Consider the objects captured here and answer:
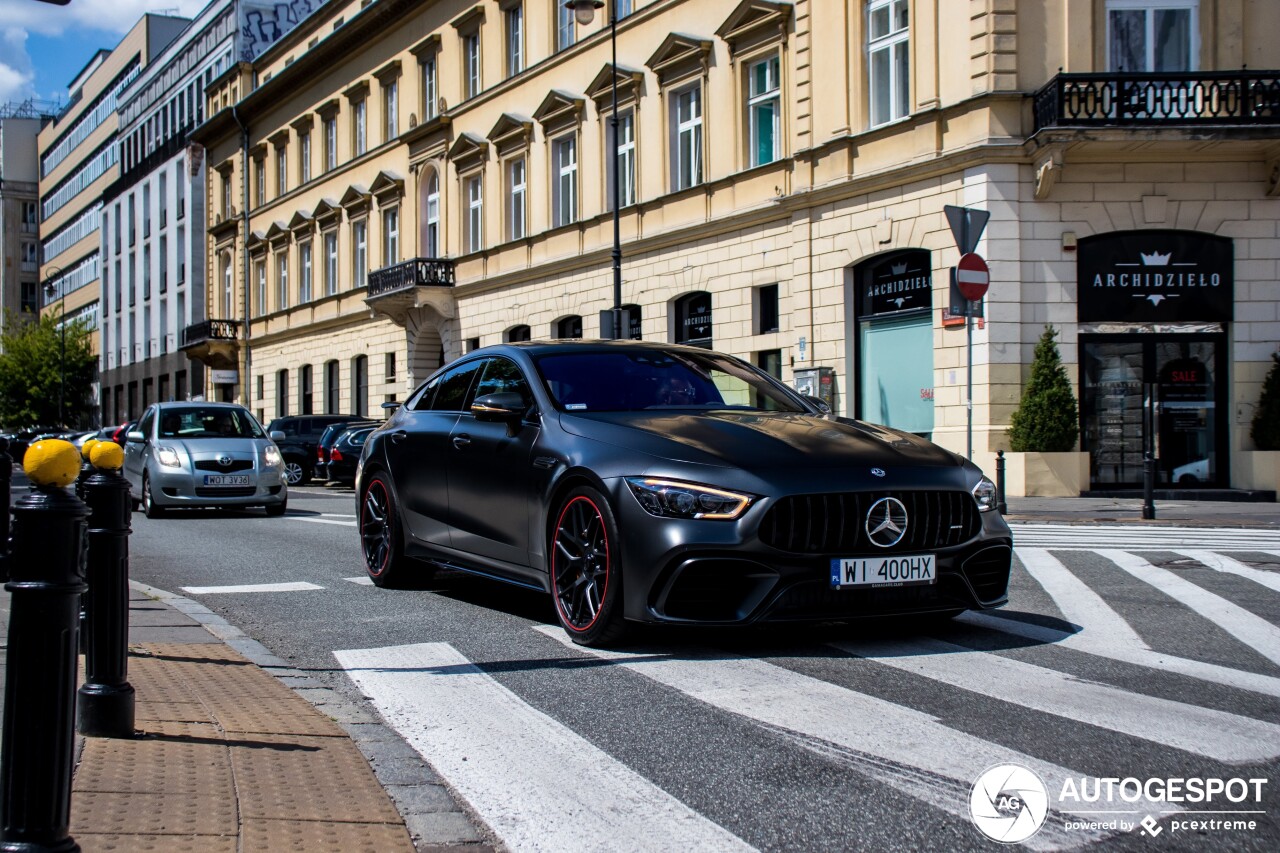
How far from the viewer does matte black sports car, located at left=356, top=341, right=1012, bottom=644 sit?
553 centimetres

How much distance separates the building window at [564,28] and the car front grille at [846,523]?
2795 centimetres

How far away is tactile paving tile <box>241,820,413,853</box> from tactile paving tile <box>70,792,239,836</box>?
2.8 inches

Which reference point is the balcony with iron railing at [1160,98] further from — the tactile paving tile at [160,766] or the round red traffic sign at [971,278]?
the tactile paving tile at [160,766]

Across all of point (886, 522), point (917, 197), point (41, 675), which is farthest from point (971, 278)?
point (41, 675)

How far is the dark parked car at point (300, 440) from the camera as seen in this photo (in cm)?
3116

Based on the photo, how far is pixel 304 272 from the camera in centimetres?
4962

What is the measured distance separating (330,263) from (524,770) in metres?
44.6

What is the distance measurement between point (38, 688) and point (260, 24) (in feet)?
201

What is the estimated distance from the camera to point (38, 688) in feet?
9.14

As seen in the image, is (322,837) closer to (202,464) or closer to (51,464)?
(51,464)

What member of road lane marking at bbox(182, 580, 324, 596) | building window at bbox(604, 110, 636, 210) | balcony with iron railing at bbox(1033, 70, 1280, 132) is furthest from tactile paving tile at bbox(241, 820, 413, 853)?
building window at bbox(604, 110, 636, 210)

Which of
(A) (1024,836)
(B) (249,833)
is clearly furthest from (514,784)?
(A) (1024,836)

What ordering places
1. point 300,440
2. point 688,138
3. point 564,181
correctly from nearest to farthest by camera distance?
point 688,138, point 300,440, point 564,181

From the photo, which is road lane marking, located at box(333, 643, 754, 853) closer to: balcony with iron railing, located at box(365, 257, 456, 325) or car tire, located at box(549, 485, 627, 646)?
car tire, located at box(549, 485, 627, 646)
